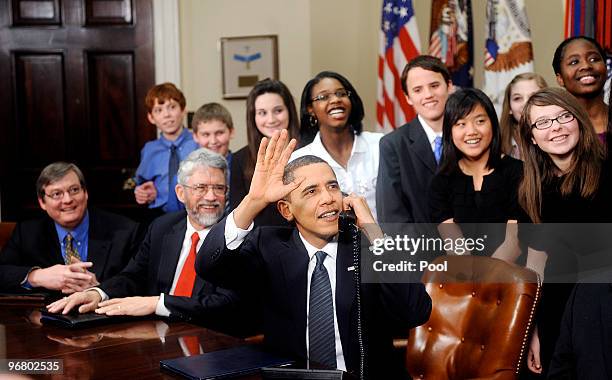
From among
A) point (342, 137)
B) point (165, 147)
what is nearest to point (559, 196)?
point (342, 137)

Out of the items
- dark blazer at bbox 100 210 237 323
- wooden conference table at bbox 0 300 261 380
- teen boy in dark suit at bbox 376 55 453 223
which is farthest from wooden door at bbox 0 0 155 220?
wooden conference table at bbox 0 300 261 380

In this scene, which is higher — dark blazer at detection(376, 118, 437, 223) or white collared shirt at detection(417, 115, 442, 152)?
white collared shirt at detection(417, 115, 442, 152)

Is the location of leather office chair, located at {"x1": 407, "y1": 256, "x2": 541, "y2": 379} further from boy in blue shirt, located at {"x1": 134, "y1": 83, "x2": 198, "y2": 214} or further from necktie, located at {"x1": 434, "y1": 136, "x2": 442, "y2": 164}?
boy in blue shirt, located at {"x1": 134, "y1": 83, "x2": 198, "y2": 214}

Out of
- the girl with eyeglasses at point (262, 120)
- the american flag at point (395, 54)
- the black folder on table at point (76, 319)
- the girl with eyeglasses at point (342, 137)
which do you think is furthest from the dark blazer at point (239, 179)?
the american flag at point (395, 54)

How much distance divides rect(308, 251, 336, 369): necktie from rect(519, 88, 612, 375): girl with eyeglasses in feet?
2.32

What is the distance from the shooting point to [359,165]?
3.23m

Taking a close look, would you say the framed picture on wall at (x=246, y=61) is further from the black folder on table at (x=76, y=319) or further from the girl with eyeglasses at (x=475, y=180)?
the black folder on table at (x=76, y=319)

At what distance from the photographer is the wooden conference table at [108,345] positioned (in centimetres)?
190

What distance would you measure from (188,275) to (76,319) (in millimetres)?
494

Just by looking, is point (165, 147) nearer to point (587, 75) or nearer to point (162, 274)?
point (162, 274)

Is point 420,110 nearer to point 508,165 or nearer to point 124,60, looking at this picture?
point 508,165

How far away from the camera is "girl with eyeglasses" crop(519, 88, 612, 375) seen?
8.07 ft

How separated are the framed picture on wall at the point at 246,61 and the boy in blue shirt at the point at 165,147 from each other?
1327 millimetres

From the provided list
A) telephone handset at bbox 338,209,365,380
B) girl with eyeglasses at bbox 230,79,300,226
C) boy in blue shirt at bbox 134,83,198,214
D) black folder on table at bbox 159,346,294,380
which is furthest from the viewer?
boy in blue shirt at bbox 134,83,198,214
